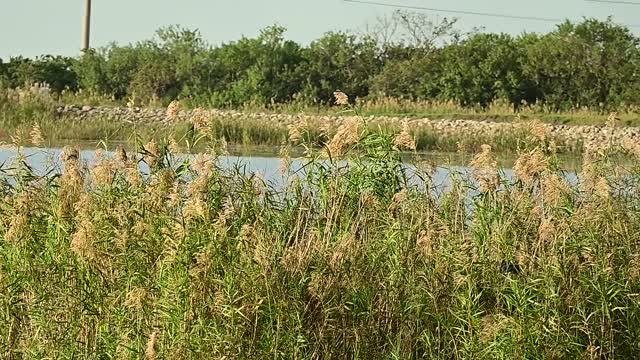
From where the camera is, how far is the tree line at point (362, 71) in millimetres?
36031

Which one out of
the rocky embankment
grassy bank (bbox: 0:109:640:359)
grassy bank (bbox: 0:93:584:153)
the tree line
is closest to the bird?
grassy bank (bbox: 0:109:640:359)

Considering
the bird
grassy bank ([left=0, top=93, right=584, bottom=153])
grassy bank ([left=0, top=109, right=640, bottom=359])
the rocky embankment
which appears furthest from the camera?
the rocky embankment

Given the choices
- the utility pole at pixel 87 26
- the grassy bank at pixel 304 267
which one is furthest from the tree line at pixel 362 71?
the grassy bank at pixel 304 267

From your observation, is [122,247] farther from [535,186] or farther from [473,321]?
[535,186]

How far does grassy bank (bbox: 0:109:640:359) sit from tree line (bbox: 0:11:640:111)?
27.8 m

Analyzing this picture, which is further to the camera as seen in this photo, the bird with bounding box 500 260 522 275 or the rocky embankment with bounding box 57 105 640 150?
the rocky embankment with bounding box 57 105 640 150

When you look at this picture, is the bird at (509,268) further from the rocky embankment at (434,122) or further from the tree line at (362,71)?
the tree line at (362,71)

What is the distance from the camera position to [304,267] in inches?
239

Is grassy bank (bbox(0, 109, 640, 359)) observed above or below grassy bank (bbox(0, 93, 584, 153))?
above

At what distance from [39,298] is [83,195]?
62 cm

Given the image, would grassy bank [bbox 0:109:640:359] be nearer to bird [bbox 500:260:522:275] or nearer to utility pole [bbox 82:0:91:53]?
bird [bbox 500:260:522:275]

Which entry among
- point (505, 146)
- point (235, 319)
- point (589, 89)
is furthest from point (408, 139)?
point (589, 89)

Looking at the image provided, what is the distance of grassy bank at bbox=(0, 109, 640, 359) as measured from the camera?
5.87 m

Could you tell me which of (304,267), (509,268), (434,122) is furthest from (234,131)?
(304,267)
